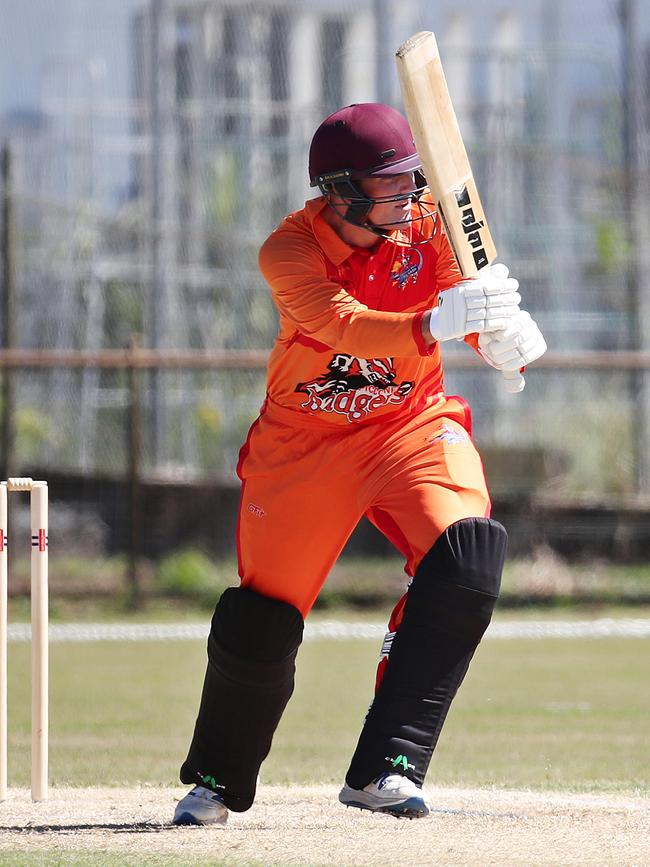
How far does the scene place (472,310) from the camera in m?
3.67

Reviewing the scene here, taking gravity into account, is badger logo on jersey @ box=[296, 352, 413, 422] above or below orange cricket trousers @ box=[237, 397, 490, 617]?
above

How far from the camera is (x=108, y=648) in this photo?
9.81 meters

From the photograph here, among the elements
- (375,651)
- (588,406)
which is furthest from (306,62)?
(375,651)

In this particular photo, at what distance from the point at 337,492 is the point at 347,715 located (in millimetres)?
3437

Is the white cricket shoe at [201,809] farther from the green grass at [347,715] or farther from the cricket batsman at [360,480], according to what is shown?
the green grass at [347,715]

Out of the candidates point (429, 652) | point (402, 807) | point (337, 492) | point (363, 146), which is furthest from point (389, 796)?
point (363, 146)

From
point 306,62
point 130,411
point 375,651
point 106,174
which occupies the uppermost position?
point 306,62

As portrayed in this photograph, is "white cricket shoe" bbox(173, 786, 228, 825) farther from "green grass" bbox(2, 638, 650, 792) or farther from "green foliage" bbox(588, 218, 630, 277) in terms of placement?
"green foliage" bbox(588, 218, 630, 277)

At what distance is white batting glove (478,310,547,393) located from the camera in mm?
3750

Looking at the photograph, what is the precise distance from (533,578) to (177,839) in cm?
805

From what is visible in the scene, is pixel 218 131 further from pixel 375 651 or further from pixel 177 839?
pixel 177 839

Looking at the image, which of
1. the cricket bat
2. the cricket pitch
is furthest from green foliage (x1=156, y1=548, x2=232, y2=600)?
the cricket bat

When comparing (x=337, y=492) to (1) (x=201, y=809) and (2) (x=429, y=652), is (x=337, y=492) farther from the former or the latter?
(1) (x=201, y=809)

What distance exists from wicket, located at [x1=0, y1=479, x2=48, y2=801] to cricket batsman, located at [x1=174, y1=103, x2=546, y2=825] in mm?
475
